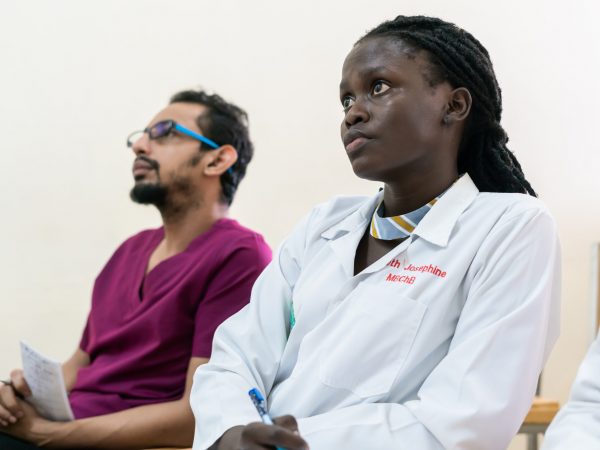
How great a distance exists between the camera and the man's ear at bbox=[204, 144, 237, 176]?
8.71 feet

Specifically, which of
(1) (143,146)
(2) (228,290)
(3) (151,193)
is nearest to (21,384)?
(2) (228,290)

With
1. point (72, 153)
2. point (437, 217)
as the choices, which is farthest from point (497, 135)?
point (72, 153)

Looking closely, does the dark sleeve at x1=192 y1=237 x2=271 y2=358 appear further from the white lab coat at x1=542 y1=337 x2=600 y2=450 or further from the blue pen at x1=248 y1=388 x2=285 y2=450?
the white lab coat at x1=542 y1=337 x2=600 y2=450

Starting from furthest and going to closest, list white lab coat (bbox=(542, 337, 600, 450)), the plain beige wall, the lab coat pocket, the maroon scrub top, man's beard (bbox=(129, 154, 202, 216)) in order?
the plain beige wall < man's beard (bbox=(129, 154, 202, 216)) < the maroon scrub top < the lab coat pocket < white lab coat (bbox=(542, 337, 600, 450))

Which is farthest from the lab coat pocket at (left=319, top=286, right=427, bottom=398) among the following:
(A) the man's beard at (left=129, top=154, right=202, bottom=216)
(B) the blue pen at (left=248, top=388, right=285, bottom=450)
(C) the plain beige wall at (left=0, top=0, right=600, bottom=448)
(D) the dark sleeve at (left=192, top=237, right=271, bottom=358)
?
(C) the plain beige wall at (left=0, top=0, right=600, bottom=448)

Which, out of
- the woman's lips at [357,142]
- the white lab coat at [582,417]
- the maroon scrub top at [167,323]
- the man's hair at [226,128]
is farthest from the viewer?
the man's hair at [226,128]

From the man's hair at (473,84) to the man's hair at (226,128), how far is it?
1.17 metres

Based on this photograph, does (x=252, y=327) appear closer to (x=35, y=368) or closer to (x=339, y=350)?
(x=339, y=350)

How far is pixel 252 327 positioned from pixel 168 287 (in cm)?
78

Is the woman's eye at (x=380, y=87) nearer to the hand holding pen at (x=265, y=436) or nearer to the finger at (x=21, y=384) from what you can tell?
the hand holding pen at (x=265, y=436)

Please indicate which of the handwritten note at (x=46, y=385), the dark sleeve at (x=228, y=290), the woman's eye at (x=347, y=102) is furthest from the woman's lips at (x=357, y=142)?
the handwritten note at (x=46, y=385)

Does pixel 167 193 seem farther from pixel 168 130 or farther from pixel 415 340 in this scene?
pixel 415 340

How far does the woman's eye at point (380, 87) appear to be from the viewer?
5.00 feet

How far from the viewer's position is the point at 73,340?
362 centimetres
